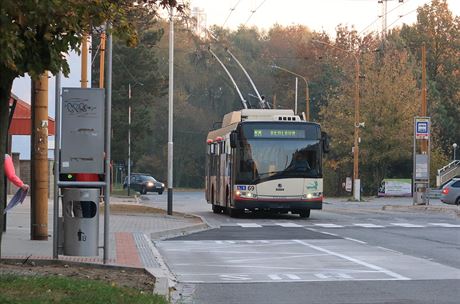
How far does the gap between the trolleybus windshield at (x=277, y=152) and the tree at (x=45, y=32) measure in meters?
19.7

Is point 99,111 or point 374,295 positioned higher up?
point 99,111

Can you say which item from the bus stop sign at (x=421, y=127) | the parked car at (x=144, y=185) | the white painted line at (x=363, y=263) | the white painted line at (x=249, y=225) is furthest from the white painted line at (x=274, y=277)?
the parked car at (x=144, y=185)

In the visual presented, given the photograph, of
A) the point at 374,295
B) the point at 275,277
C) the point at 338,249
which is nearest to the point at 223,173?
the point at 338,249

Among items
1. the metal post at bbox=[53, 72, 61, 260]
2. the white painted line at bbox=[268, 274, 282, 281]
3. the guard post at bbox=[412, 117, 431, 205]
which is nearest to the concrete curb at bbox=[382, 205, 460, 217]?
the guard post at bbox=[412, 117, 431, 205]

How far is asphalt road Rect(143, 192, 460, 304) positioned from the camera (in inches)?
471

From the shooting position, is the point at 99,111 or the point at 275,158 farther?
the point at 275,158

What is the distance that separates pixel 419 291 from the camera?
12164 millimetres

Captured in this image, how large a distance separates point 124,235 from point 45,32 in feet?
37.6

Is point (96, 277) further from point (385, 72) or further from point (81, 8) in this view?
point (385, 72)

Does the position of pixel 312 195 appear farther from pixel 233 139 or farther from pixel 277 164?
pixel 233 139

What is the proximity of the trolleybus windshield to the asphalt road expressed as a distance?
3753 millimetres

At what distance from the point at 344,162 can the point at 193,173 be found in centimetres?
2886

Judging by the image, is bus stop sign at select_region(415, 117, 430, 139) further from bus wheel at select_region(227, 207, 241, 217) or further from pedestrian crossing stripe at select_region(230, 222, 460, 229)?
pedestrian crossing stripe at select_region(230, 222, 460, 229)

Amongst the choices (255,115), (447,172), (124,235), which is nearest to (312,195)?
(255,115)
